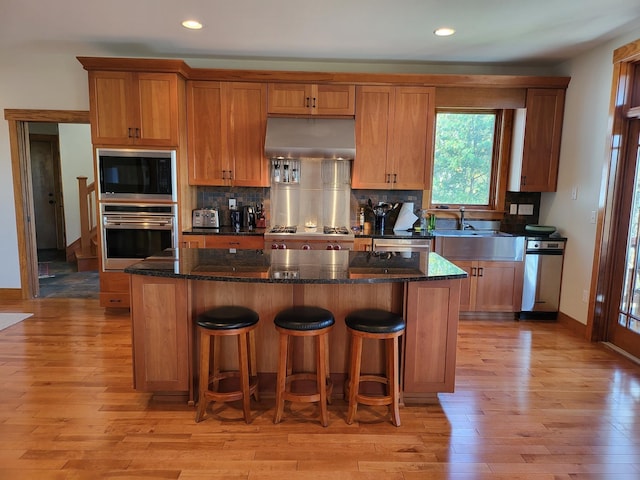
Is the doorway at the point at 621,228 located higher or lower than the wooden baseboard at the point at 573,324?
higher

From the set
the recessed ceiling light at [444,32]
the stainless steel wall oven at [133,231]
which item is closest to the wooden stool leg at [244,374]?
the stainless steel wall oven at [133,231]

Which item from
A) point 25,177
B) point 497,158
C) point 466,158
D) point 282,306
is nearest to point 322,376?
point 282,306

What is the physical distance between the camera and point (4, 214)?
4.61m

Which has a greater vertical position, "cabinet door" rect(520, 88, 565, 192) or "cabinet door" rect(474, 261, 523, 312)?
"cabinet door" rect(520, 88, 565, 192)

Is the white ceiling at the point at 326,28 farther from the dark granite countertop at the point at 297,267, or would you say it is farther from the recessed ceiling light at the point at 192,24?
the dark granite countertop at the point at 297,267

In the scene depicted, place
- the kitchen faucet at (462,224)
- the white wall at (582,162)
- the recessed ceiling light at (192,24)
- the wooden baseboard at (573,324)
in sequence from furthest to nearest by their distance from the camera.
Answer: the kitchen faucet at (462,224) → the wooden baseboard at (573,324) → the white wall at (582,162) → the recessed ceiling light at (192,24)

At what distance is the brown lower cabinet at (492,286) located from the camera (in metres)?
4.22

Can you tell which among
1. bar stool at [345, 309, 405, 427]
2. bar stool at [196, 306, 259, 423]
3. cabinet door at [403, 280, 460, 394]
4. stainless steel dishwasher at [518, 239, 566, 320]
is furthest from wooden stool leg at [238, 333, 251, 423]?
stainless steel dishwasher at [518, 239, 566, 320]

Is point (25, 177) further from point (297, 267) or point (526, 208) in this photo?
point (526, 208)

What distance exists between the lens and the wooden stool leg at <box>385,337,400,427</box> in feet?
7.50

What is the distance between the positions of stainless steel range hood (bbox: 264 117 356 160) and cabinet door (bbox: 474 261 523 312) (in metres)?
1.88

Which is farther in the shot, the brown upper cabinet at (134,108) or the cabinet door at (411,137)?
the cabinet door at (411,137)

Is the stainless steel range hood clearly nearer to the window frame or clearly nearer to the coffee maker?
the coffee maker

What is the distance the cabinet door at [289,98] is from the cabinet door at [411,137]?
3.10 ft
